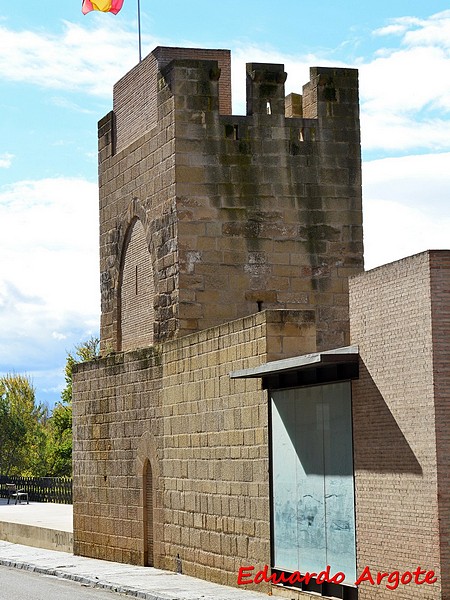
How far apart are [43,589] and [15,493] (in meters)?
25.3

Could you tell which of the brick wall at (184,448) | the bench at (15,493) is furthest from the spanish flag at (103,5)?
the bench at (15,493)

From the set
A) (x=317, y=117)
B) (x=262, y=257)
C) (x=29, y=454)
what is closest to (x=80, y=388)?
(x=262, y=257)

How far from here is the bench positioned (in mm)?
43875

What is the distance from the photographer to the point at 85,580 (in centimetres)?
2117

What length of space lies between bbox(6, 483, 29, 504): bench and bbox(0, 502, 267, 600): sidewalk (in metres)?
10.8

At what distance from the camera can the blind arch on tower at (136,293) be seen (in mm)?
24469

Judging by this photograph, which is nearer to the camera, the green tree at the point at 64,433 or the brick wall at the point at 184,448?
the brick wall at the point at 184,448

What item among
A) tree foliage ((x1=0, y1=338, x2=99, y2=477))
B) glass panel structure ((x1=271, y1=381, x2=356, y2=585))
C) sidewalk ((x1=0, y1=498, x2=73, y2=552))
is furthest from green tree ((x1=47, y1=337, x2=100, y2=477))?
glass panel structure ((x1=271, y1=381, x2=356, y2=585))

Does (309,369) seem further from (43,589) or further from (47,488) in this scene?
(47,488)

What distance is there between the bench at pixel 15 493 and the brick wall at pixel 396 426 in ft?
100

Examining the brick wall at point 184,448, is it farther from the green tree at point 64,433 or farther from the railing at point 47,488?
the green tree at point 64,433

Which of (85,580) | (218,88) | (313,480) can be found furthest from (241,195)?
(313,480)

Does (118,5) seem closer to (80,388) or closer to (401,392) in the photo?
(80,388)

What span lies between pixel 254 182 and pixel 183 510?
638 cm
